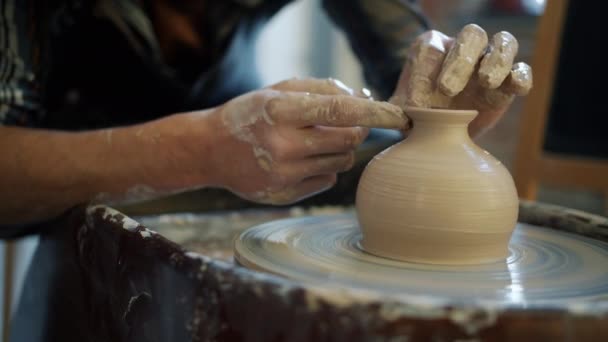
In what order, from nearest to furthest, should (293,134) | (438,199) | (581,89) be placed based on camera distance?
(438,199)
(293,134)
(581,89)

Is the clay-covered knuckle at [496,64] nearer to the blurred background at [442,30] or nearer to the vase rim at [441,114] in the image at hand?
the vase rim at [441,114]

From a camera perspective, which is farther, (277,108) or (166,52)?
(166,52)

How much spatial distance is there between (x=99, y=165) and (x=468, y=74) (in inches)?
23.7

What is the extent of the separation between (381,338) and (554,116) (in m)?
1.84

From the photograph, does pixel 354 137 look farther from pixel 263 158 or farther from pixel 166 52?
pixel 166 52

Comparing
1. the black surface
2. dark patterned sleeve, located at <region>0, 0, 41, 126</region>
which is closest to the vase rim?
dark patterned sleeve, located at <region>0, 0, 41, 126</region>

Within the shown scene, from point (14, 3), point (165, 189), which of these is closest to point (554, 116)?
point (165, 189)

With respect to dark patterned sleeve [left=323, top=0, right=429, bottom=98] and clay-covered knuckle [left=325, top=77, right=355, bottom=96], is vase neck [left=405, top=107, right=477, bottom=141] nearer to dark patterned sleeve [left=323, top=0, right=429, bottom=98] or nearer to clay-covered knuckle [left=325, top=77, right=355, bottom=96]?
clay-covered knuckle [left=325, top=77, right=355, bottom=96]

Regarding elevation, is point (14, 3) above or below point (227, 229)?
above

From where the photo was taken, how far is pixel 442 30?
3359 millimetres

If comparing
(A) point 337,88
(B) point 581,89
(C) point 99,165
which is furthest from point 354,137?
(B) point 581,89

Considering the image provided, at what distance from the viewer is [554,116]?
2.35 meters

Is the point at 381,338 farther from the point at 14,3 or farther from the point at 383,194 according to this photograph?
the point at 14,3

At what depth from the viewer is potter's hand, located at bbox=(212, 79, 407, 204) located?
102 centimetres
